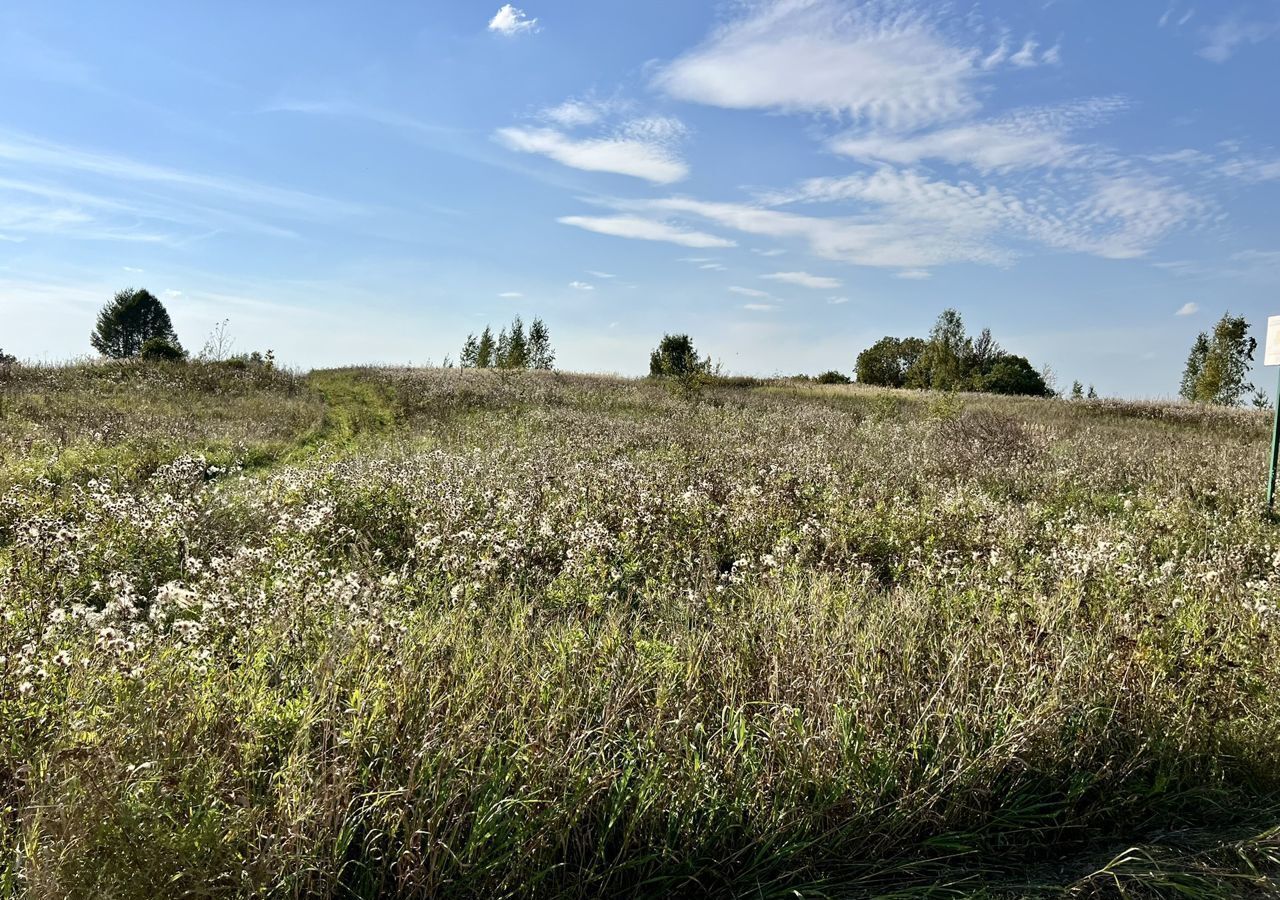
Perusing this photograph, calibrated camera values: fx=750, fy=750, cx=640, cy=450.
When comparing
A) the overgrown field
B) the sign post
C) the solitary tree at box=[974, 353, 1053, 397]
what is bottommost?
the overgrown field

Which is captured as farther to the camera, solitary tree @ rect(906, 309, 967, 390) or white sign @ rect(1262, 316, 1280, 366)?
solitary tree @ rect(906, 309, 967, 390)

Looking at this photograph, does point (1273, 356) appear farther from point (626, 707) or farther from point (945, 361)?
point (945, 361)

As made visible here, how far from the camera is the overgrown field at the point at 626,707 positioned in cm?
265

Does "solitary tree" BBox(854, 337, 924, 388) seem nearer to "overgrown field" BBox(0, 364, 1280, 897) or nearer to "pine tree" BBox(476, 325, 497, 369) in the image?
"pine tree" BBox(476, 325, 497, 369)

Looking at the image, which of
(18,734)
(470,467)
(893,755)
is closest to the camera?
(18,734)

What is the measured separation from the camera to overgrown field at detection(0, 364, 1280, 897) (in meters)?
2.65

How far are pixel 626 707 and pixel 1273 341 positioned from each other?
41.3 feet

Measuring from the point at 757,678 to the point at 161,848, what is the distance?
2644mm

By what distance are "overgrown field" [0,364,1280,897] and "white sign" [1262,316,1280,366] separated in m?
5.06

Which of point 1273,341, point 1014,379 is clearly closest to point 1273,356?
point 1273,341

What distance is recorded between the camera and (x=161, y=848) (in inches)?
96.8

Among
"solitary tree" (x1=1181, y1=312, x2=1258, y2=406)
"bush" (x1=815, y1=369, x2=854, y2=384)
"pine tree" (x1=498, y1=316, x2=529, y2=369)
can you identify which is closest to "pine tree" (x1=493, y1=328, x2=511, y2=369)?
"pine tree" (x1=498, y1=316, x2=529, y2=369)

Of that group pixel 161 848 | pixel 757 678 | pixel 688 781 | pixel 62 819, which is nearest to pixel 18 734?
pixel 62 819

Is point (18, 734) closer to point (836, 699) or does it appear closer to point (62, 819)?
point (62, 819)
